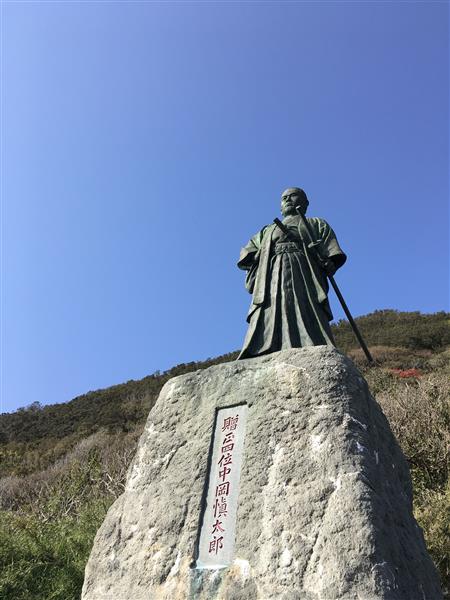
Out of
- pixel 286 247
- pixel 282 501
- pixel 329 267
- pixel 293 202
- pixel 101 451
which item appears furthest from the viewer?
pixel 101 451

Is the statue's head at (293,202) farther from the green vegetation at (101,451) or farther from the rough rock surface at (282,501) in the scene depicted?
the green vegetation at (101,451)

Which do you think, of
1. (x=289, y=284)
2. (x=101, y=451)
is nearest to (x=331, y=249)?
(x=289, y=284)

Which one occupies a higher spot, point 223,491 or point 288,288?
point 288,288

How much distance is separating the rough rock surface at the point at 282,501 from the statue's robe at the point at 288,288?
0.50 m

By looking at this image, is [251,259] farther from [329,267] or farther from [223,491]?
[223,491]

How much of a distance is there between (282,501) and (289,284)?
2175 millimetres

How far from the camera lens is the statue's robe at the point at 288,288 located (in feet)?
14.8

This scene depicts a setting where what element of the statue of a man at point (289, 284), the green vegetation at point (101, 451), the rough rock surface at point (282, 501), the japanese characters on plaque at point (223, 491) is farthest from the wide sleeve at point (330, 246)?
the green vegetation at point (101, 451)

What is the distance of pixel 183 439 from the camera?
3918mm

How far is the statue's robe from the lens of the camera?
4.50 meters

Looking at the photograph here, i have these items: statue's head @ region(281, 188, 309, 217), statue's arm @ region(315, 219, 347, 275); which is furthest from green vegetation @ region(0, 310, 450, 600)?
statue's head @ region(281, 188, 309, 217)

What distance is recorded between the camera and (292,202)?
18.5ft

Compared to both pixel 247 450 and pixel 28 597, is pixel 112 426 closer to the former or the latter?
pixel 28 597

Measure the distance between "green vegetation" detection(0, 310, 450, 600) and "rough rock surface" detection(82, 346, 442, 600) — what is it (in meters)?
3.44
